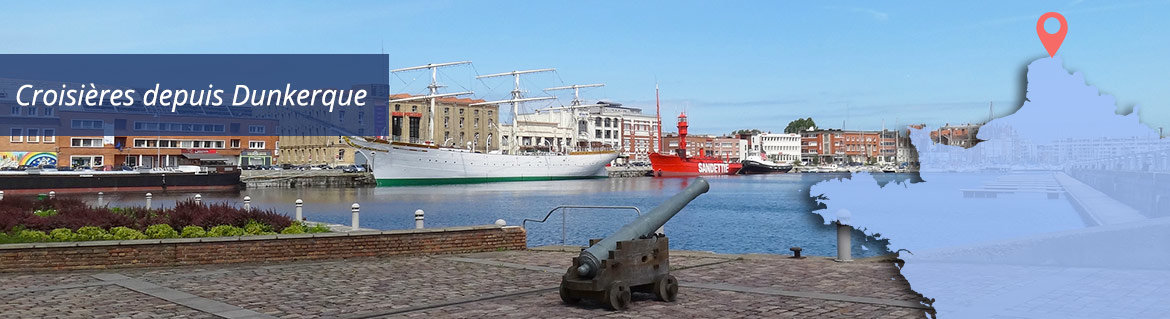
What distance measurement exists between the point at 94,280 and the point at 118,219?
13.8 feet

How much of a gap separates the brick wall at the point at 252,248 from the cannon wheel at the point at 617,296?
22.5 ft

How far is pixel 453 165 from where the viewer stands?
10594 cm

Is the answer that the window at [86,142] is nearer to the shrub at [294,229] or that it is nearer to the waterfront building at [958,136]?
the shrub at [294,229]

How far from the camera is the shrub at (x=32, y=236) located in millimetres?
13570

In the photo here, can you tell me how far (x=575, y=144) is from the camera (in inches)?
5359

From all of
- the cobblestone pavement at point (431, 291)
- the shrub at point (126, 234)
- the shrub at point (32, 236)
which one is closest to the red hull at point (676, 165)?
the shrub at point (126, 234)

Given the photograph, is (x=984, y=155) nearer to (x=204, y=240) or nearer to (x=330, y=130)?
(x=204, y=240)

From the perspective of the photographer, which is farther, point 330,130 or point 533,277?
point 330,130

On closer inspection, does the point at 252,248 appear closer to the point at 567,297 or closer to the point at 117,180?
the point at 567,297

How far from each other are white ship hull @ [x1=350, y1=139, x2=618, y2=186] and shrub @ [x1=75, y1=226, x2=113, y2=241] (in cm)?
8688

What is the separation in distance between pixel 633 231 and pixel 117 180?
76603 mm

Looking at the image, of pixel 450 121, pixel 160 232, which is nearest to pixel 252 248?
pixel 160 232

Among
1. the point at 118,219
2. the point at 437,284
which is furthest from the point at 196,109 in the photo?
the point at 437,284

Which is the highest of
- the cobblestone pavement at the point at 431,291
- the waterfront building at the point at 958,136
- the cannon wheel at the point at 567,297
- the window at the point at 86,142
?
the window at the point at 86,142
